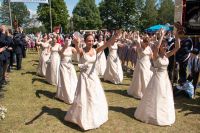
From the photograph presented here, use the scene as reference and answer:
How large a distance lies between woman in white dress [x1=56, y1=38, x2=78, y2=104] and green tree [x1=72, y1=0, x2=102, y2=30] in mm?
79348

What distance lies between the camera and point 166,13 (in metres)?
91.5

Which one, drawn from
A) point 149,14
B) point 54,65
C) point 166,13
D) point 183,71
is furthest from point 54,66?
point 166,13

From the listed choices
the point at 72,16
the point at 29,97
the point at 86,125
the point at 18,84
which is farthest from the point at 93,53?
the point at 72,16

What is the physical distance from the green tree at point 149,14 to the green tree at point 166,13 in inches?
87.5

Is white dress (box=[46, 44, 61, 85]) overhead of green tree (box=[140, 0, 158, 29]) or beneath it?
beneath

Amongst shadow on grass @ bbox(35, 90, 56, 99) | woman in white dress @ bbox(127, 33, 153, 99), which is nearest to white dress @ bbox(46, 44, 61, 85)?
shadow on grass @ bbox(35, 90, 56, 99)

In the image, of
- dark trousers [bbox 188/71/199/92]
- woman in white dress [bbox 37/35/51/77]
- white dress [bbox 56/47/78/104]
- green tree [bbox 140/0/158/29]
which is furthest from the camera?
green tree [bbox 140/0/158/29]

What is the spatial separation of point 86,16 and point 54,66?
3177 inches

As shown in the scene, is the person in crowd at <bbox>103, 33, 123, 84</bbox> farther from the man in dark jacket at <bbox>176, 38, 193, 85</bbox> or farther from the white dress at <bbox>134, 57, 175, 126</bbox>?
the white dress at <bbox>134, 57, 175, 126</bbox>

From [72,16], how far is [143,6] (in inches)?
908

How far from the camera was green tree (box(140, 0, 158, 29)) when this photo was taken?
288ft

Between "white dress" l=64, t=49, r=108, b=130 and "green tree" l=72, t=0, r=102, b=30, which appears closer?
"white dress" l=64, t=49, r=108, b=130

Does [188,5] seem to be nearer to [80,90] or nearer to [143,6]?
[80,90]

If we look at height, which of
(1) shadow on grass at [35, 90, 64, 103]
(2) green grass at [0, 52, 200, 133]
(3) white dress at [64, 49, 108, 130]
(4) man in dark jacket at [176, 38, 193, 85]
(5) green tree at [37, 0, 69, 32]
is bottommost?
(2) green grass at [0, 52, 200, 133]
